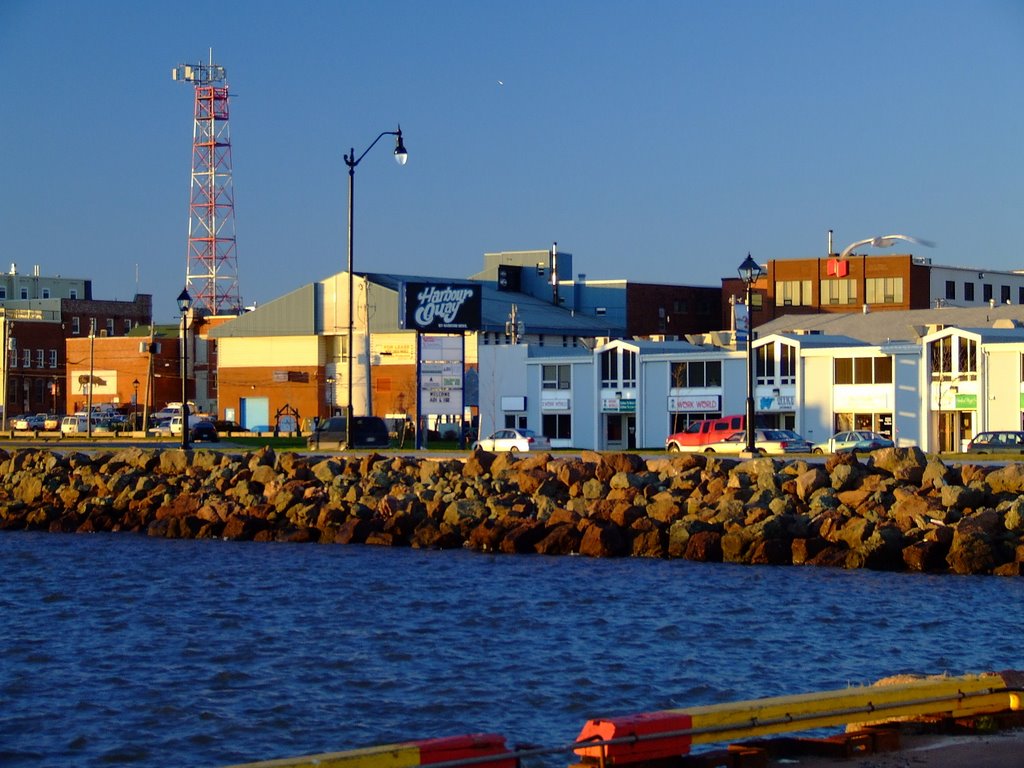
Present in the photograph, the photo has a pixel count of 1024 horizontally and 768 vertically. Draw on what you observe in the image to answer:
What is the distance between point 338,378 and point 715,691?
88.7 metres

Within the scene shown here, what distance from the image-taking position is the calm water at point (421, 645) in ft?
56.5

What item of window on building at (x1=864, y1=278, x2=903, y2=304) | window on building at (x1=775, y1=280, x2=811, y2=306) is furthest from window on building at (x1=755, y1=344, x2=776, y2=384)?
window on building at (x1=775, y1=280, x2=811, y2=306)

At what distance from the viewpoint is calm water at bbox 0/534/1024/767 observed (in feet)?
56.5

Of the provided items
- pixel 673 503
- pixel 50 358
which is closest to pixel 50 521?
pixel 673 503

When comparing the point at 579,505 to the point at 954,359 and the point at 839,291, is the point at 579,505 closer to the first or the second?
the point at 954,359

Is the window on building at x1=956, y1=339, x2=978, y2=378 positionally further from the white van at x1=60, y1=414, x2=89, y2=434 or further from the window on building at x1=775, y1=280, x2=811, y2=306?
the white van at x1=60, y1=414, x2=89, y2=434

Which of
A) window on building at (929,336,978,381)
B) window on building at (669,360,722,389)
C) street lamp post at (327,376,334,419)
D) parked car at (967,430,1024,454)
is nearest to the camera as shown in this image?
parked car at (967,430,1024,454)

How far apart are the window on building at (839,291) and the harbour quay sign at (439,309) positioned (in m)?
62.1

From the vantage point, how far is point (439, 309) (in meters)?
66.1

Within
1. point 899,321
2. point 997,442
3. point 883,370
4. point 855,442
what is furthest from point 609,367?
point 997,442

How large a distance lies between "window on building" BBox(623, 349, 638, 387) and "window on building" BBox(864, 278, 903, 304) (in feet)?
148

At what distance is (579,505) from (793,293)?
9074cm

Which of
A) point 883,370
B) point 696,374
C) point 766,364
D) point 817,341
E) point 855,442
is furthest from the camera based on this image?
point 696,374

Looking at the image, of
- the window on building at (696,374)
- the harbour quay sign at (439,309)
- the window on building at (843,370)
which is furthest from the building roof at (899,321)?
the harbour quay sign at (439,309)
